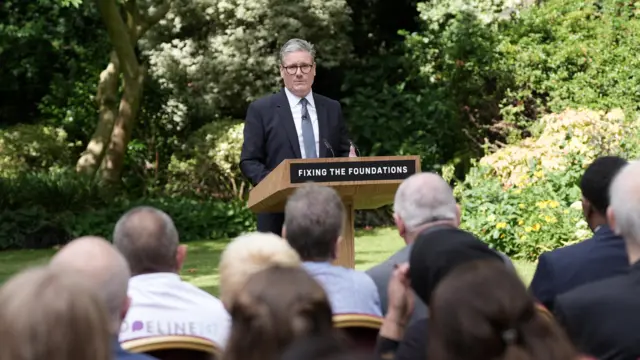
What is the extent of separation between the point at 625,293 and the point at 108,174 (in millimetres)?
15846

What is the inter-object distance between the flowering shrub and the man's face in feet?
15.5

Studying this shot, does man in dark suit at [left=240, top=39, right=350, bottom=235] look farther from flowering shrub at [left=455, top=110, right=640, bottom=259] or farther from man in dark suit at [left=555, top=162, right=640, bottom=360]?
flowering shrub at [left=455, top=110, right=640, bottom=259]

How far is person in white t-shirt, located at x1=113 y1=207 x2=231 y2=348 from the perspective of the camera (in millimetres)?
4000

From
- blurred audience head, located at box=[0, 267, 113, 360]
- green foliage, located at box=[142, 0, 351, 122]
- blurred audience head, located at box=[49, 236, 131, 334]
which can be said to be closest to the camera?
blurred audience head, located at box=[0, 267, 113, 360]

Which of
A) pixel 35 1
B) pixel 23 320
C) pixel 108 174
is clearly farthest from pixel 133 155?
pixel 23 320

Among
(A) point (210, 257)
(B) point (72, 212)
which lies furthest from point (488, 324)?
(B) point (72, 212)

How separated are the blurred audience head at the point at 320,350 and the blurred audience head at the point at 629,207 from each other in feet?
5.63

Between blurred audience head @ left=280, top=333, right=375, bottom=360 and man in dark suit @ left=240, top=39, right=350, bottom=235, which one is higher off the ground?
man in dark suit @ left=240, top=39, right=350, bottom=235

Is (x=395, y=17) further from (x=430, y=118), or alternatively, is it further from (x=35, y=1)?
(x=35, y=1)

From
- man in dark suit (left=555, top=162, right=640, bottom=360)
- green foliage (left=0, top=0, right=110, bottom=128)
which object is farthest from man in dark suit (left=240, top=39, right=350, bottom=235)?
green foliage (left=0, top=0, right=110, bottom=128)

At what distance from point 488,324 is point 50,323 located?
100 centimetres

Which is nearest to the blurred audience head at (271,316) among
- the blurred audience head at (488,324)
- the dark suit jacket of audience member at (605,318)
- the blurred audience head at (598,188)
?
the blurred audience head at (488,324)

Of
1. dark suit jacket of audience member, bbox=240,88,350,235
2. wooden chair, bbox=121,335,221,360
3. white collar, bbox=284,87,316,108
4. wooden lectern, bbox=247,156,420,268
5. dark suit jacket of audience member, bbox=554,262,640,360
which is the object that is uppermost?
white collar, bbox=284,87,316,108

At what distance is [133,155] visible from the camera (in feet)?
66.6
